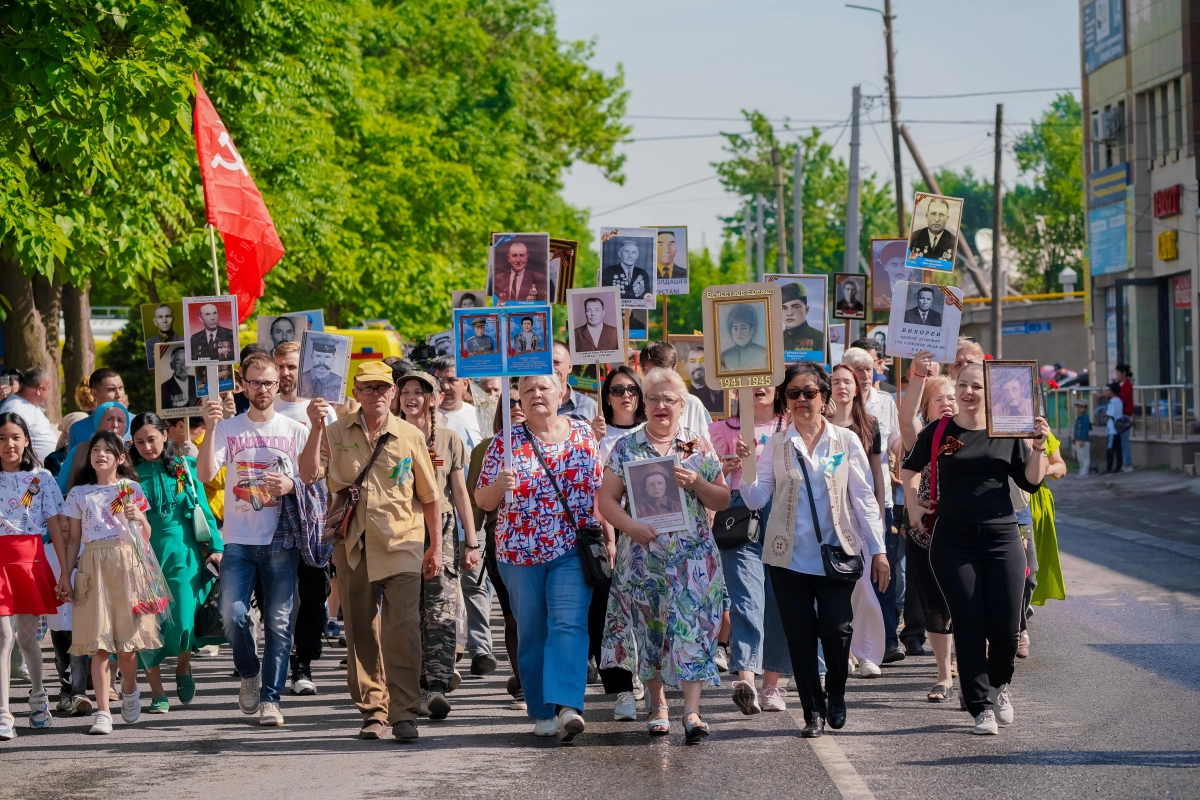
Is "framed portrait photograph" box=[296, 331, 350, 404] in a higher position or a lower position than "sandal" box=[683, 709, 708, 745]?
higher

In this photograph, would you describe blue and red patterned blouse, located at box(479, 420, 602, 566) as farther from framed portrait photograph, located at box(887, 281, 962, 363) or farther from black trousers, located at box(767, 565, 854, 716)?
framed portrait photograph, located at box(887, 281, 962, 363)

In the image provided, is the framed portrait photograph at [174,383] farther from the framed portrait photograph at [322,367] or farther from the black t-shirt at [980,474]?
the black t-shirt at [980,474]

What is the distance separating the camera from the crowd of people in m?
7.91

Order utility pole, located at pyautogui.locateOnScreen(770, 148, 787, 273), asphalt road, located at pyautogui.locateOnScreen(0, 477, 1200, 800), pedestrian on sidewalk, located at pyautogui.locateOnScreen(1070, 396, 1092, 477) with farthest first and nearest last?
1. utility pole, located at pyautogui.locateOnScreen(770, 148, 787, 273)
2. pedestrian on sidewalk, located at pyautogui.locateOnScreen(1070, 396, 1092, 477)
3. asphalt road, located at pyautogui.locateOnScreen(0, 477, 1200, 800)

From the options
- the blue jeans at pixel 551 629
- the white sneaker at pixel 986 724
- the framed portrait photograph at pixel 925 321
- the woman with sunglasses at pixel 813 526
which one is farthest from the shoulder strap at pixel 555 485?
the framed portrait photograph at pixel 925 321

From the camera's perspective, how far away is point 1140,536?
18281 millimetres

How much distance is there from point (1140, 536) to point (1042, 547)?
28.6 ft

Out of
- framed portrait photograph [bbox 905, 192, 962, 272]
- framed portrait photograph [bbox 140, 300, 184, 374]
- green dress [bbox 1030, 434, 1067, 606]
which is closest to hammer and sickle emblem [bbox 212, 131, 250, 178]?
framed portrait photograph [bbox 140, 300, 184, 374]

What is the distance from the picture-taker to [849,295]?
1425 centimetres

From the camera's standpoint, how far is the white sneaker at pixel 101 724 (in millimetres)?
8531

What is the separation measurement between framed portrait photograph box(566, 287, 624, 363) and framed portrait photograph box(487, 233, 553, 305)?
1.99ft

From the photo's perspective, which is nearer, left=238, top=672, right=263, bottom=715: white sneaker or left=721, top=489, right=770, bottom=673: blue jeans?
left=721, top=489, right=770, bottom=673: blue jeans

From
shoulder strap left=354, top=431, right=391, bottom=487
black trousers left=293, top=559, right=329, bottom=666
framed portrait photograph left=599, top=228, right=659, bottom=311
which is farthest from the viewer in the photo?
framed portrait photograph left=599, top=228, right=659, bottom=311

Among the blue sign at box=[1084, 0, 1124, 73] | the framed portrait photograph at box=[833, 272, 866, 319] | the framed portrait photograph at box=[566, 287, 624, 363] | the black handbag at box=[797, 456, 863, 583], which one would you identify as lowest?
the black handbag at box=[797, 456, 863, 583]
